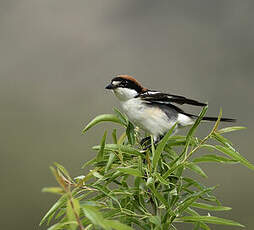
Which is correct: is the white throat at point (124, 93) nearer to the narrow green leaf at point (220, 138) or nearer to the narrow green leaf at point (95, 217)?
the narrow green leaf at point (220, 138)

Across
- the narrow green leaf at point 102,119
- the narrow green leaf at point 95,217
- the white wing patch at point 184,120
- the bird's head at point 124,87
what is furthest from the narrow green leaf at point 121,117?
the narrow green leaf at point 95,217

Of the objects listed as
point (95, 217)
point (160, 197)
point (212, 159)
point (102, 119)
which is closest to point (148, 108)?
point (102, 119)

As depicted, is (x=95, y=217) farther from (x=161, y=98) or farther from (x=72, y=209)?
(x=161, y=98)

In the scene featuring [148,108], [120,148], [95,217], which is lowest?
[95,217]

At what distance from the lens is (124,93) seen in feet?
4.90

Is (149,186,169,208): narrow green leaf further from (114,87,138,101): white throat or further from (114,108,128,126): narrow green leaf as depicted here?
Result: (114,87,138,101): white throat

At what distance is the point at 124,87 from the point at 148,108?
0.13m

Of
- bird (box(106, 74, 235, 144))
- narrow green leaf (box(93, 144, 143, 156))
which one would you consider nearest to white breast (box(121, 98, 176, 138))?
bird (box(106, 74, 235, 144))

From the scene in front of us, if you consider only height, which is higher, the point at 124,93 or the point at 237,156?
the point at 124,93

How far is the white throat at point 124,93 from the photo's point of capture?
1.48m

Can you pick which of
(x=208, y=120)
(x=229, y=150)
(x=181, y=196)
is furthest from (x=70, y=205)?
(x=208, y=120)

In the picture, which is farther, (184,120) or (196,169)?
(184,120)

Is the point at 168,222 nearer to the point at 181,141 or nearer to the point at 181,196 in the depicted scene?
the point at 181,196

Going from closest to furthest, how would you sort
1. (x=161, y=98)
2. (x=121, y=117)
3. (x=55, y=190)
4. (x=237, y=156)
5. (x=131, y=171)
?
(x=55, y=190), (x=131, y=171), (x=237, y=156), (x=121, y=117), (x=161, y=98)
